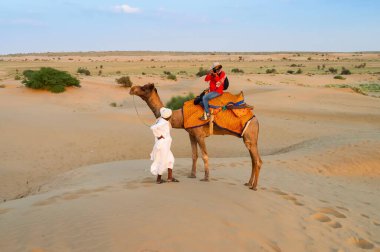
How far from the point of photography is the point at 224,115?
28.1ft

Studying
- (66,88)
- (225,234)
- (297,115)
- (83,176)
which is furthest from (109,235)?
(66,88)

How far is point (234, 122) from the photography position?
847cm

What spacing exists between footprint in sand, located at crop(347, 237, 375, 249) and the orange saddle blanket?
10.0 ft

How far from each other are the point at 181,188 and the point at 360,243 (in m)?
3.19

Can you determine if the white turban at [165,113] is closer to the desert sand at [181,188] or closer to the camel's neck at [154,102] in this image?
the camel's neck at [154,102]

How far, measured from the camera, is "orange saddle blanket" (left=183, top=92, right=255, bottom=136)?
8453mm

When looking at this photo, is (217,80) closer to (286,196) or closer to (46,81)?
(286,196)

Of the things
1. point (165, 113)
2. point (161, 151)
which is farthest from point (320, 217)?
point (165, 113)

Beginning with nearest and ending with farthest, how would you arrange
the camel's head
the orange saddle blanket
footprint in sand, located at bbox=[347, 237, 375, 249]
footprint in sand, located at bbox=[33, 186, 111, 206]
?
footprint in sand, located at bbox=[347, 237, 375, 249]
footprint in sand, located at bbox=[33, 186, 111, 206]
the camel's head
the orange saddle blanket

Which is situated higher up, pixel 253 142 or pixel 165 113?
pixel 165 113

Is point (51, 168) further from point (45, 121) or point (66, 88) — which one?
point (66, 88)

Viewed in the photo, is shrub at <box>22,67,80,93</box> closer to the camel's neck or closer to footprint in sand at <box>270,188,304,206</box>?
the camel's neck

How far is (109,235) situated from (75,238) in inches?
15.9

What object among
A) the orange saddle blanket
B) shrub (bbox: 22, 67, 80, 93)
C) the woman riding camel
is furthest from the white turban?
shrub (bbox: 22, 67, 80, 93)
